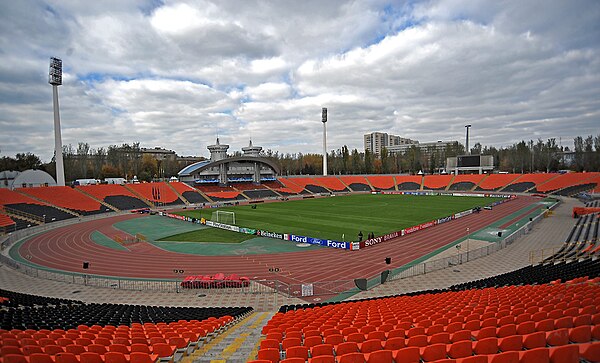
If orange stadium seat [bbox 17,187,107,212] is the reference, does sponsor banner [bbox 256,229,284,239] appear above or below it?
below

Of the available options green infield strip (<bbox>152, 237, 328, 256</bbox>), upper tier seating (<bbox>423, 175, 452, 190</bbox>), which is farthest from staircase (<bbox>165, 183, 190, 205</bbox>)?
upper tier seating (<bbox>423, 175, 452, 190</bbox>)

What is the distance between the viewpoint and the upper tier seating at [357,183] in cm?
9528

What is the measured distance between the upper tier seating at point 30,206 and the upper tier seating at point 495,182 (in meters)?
89.6

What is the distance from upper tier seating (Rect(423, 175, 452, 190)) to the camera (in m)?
88.4

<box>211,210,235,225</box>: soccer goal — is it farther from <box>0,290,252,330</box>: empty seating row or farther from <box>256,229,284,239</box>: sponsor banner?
<box>0,290,252,330</box>: empty seating row

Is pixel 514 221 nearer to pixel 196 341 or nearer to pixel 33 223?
pixel 196 341

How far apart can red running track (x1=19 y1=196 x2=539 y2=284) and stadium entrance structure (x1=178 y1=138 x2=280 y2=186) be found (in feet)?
149

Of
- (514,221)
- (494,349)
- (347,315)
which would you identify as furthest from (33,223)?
(514,221)

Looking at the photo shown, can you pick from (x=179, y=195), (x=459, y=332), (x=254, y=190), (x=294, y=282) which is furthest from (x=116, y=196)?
(x=459, y=332)

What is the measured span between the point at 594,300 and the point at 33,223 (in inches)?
2311

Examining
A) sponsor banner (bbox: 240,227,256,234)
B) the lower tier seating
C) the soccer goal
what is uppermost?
the lower tier seating

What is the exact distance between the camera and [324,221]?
4431 centimetres

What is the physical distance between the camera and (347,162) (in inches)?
5148

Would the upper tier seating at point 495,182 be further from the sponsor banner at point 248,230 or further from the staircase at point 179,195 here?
the staircase at point 179,195
